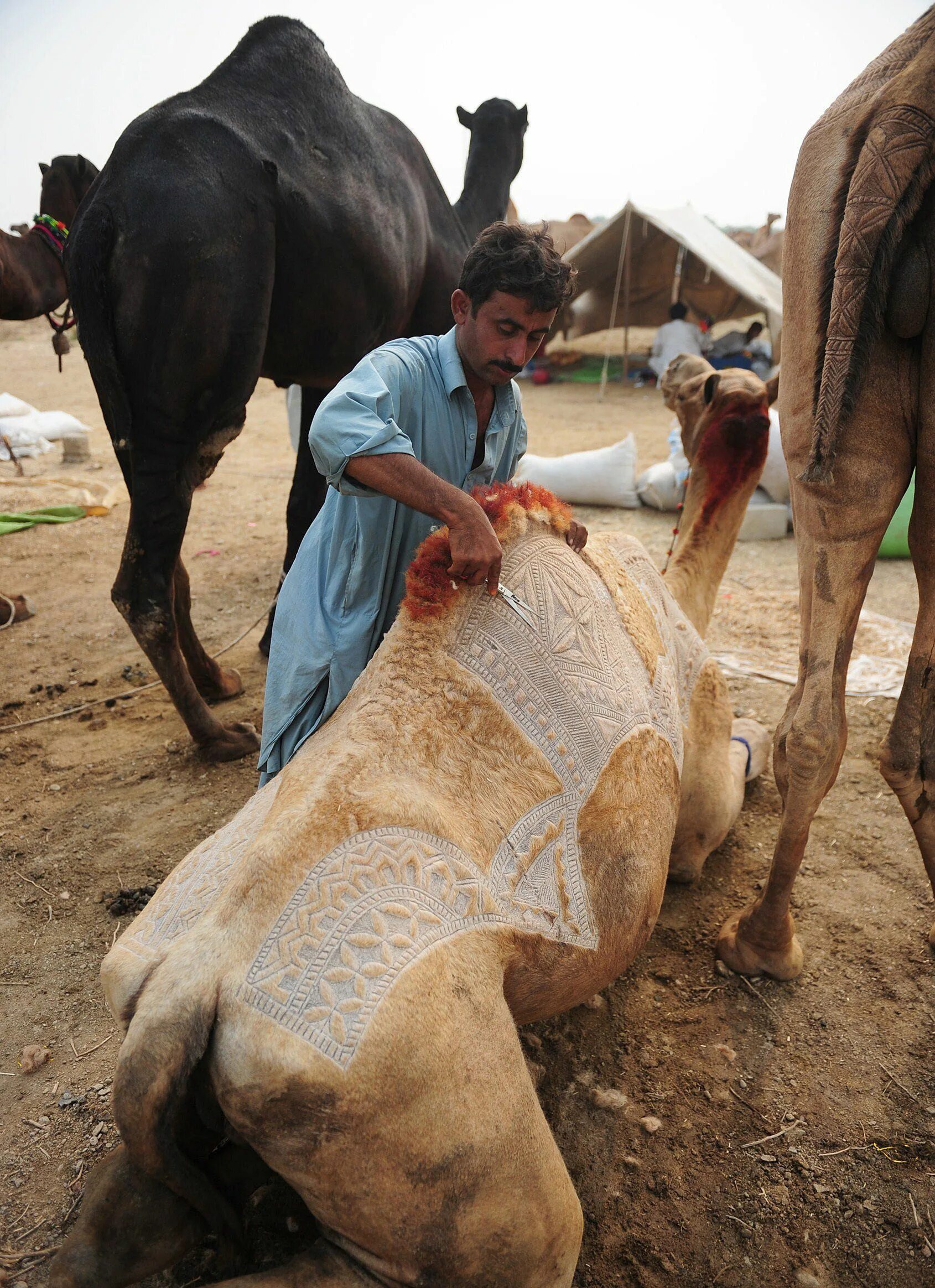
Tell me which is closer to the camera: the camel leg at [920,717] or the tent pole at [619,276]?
the camel leg at [920,717]

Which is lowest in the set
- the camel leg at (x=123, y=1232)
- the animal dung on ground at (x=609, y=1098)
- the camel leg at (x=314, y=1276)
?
the animal dung on ground at (x=609, y=1098)

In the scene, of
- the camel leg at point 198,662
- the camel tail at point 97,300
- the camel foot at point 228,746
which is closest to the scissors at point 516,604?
the camel tail at point 97,300

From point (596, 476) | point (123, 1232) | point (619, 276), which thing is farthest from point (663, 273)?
Result: point (123, 1232)

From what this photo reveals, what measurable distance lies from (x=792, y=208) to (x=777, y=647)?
304 cm

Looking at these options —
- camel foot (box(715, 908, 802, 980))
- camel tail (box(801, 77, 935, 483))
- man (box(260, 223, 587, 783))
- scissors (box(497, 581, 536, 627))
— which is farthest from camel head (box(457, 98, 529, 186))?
camel foot (box(715, 908, 802, 980))

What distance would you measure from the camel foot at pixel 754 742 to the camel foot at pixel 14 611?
3984mm

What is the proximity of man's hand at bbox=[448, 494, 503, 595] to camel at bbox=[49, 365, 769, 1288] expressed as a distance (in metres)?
0.07

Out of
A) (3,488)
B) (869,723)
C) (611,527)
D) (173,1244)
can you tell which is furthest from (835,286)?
(3,488)

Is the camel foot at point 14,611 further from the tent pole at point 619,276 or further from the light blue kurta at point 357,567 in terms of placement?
the tent pole at point 619,276

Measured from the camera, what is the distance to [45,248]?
15.1ft

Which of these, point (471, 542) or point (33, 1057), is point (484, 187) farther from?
point (33, 1057)

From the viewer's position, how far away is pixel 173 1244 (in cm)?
141

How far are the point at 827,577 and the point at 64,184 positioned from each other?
4.42 metres

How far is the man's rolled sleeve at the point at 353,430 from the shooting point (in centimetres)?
181
